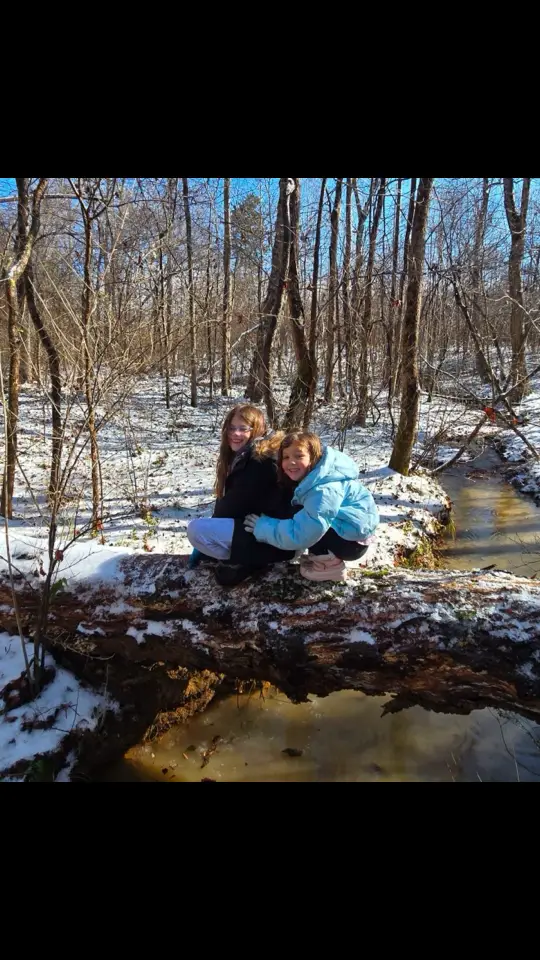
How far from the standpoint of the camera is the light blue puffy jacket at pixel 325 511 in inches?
112

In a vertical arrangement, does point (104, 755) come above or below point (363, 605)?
below

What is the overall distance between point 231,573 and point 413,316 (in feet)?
17.6

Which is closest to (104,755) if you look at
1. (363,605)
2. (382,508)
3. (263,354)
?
(363,605)

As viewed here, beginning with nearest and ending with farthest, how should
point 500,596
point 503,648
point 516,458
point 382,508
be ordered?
point 503,648 → point 500,596 → point 382,508 → point 516,458

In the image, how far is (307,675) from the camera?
2.96m

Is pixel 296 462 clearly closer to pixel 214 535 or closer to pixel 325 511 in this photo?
pixel 325 511

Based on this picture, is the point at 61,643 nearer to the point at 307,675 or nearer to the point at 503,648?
the point at 307,675

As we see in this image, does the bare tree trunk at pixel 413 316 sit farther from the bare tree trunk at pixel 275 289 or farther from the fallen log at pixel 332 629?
the fallen log at pixel 332 629

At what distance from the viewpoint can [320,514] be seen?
2.83 m

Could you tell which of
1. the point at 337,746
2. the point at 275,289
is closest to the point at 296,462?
the point at 337,746

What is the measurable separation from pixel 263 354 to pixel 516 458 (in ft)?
20.3

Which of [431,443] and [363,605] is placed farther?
[431,443]

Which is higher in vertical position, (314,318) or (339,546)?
(314,318)

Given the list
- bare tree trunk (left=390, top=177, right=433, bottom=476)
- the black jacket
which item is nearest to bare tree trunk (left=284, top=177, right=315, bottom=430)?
bare tree trunk (left=390, top=177, right=433, bottom=476)
